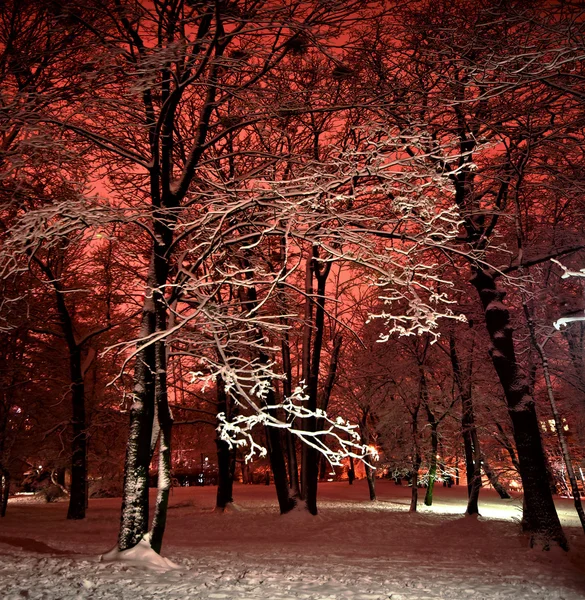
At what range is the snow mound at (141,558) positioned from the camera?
646 centimetres

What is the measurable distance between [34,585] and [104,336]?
738 inches

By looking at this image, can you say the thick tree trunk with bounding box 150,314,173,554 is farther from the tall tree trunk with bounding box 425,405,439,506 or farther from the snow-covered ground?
the tall tree trunk with bounding box 425,405,439,506

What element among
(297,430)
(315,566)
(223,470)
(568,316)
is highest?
(568,316)

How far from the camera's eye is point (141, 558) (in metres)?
6.61

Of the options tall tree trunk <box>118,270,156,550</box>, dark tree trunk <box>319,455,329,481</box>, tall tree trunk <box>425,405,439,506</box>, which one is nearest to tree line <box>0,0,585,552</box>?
tall tree trunk <box>118,270,156,550</box>

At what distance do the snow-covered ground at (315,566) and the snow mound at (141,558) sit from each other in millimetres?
232

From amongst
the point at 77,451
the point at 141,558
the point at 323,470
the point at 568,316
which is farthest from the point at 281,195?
the point at 323,470

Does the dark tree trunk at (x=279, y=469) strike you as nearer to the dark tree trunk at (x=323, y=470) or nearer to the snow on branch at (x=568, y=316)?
the snow on branch at (x=568, y=316)

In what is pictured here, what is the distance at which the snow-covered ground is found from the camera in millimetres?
5344

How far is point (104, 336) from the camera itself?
22.8 m

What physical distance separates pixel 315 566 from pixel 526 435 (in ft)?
16.4

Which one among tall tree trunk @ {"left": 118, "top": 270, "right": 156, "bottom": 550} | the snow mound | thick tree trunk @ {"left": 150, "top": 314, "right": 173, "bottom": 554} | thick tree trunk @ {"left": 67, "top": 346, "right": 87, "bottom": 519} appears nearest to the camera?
the snow mound

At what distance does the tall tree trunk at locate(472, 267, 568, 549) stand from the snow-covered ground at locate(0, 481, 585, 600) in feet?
1.58

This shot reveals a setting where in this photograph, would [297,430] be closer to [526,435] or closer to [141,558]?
[141,558]
